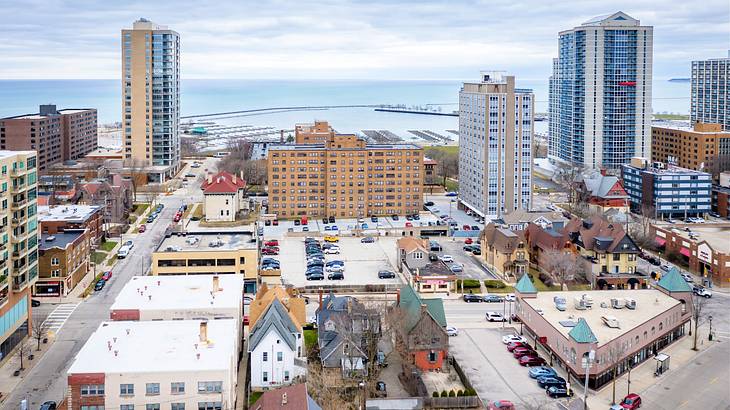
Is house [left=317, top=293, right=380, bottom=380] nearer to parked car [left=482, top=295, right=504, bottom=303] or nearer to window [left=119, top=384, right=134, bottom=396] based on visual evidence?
window [left=119, top=384, right=134, bottom=396]

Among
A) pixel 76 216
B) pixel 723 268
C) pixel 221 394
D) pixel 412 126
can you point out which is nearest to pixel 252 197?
pixel 76 216

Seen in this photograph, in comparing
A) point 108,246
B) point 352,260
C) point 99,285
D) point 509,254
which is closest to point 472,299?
point 509,254

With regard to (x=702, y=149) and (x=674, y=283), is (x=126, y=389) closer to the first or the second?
(x=674, y=283)

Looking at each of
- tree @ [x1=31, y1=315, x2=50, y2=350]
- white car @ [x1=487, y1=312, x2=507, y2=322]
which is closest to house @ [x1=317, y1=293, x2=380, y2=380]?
white car @ [x1=487, y1=312, x2=507, y2=322]

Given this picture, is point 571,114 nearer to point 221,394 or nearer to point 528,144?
point 528,144

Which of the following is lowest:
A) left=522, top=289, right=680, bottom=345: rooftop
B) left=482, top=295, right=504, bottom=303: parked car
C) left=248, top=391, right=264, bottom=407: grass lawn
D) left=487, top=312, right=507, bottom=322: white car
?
left=248, top=391, right=264, bottom=407: grass lawn
